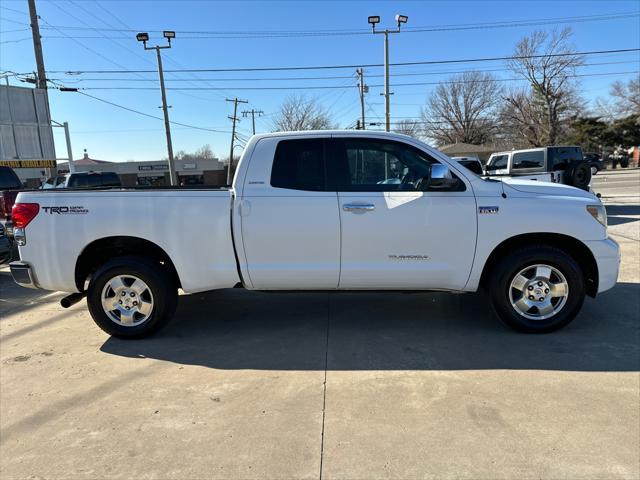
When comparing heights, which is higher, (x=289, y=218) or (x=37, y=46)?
(x=37, y=46)

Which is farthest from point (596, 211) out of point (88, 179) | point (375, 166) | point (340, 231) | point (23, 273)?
point (88, 179)

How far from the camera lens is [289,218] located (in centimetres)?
412

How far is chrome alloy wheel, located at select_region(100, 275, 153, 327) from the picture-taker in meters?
4.36

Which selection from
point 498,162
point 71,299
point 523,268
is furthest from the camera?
point 498,162

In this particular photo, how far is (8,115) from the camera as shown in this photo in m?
20.0

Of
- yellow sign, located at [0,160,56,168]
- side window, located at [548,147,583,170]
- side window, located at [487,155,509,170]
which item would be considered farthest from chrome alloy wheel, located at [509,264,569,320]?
yellow sign, located at [0,160,56,168]

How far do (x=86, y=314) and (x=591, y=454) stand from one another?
17.1ft

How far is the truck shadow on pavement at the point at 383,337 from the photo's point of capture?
3801mm

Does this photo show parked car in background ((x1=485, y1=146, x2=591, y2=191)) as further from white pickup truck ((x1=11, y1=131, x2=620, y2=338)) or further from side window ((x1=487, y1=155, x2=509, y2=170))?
white pickup truck ((x1=11, y1=131, x2=620, y2=338))

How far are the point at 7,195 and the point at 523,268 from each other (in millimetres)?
7416

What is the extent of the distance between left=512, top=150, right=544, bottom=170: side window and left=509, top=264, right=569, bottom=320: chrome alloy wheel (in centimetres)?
1173

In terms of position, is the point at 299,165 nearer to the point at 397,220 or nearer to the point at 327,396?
the point at 397,220

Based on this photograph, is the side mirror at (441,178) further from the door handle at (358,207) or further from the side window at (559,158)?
the side window at (559,158)

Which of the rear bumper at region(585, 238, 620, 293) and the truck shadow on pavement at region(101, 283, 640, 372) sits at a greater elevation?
the rear bumper at region(585, 238, 620, 293)
